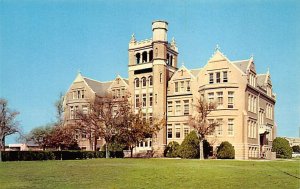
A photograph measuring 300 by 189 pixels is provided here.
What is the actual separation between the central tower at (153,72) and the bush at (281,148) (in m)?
18.3

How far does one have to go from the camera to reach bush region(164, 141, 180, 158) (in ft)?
190

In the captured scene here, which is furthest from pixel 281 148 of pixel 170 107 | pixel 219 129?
pixel 170 107

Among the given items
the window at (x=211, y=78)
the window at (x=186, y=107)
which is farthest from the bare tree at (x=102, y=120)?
the window at (x=211, y=78)

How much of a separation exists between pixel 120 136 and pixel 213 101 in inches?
551

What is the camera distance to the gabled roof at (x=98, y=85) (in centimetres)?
7275

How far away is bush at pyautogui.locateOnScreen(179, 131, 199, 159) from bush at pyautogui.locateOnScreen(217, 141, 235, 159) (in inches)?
123

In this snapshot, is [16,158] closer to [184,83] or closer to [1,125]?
[1,125]

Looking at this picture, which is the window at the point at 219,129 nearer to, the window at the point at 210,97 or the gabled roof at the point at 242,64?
the window at the point at 210,97

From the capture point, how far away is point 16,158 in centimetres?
4400

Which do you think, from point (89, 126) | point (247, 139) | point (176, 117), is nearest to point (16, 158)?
point (89, 126)

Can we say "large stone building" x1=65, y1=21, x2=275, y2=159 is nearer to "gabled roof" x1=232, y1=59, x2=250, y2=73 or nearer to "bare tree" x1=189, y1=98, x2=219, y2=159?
"gabled roof" x1=232, y1=59, x2=250, y2=73

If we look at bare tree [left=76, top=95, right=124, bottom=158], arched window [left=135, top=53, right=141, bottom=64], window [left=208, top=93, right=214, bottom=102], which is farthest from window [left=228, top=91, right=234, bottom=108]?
arched window [left=135, top=53, right=141, bottom=64]

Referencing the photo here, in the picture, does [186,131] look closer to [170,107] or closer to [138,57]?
[170,107]

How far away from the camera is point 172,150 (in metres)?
58.7
